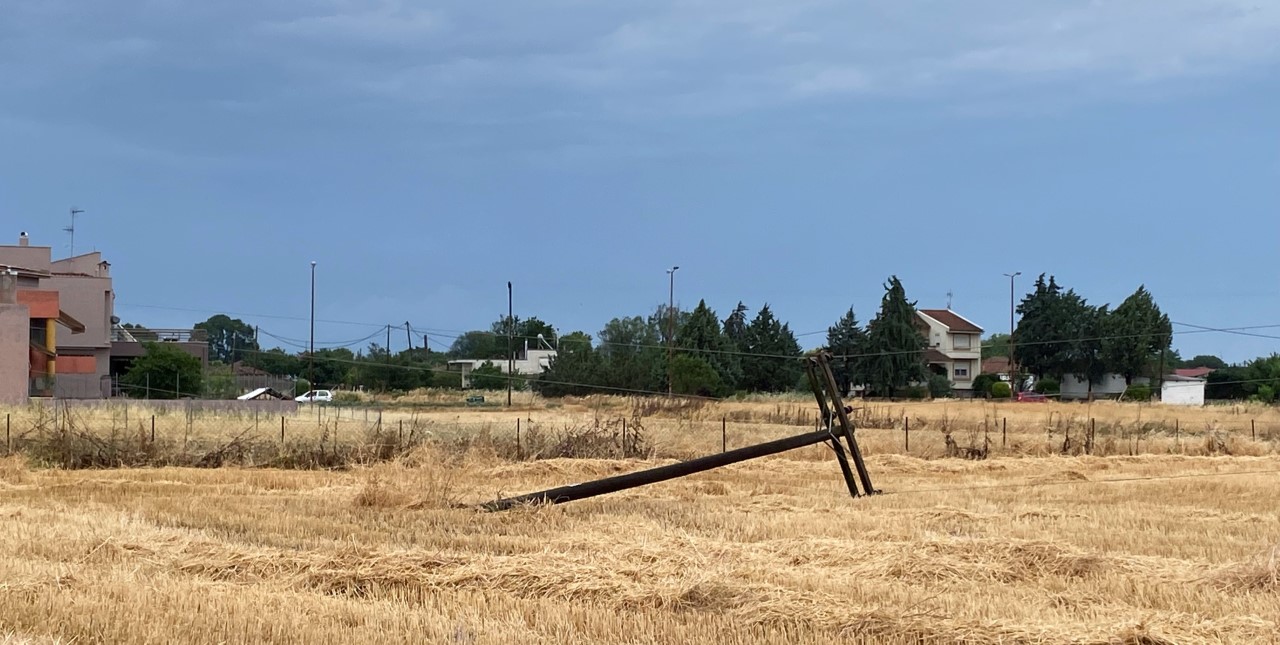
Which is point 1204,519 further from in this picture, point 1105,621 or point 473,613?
point 473,613

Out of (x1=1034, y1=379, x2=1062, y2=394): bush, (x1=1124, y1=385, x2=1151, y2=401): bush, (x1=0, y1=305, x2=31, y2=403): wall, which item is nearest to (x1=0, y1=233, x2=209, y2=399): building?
(x1=0, y1=305, x2=31, y2=403): wall

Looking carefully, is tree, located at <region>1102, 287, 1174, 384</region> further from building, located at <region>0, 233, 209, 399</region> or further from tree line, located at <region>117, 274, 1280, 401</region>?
building, located at <region>0, 233, 209, 399</region>

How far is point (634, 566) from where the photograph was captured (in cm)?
1176

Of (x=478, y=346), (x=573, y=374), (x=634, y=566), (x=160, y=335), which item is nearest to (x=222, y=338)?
(x=478, y=346)

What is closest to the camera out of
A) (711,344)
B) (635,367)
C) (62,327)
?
(62,327)

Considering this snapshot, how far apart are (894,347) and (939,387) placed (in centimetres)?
760

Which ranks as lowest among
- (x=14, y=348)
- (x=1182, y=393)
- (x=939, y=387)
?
(x=1182, y=393)

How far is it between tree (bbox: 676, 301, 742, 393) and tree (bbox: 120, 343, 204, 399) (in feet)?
128

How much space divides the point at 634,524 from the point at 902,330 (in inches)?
3350

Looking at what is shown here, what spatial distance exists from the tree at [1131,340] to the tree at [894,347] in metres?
16.9

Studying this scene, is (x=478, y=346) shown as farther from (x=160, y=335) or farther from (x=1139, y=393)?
(x=1139, y=393)

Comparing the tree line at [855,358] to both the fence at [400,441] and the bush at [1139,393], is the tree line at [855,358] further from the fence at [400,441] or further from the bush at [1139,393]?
the fence at [400,441]

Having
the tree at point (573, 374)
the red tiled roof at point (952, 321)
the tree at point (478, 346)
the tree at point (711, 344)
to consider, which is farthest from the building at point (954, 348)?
the tree at point (478, 346)

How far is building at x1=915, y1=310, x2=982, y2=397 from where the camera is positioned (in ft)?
391
